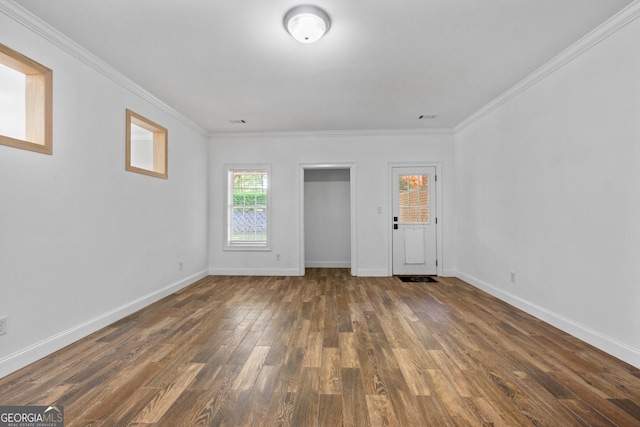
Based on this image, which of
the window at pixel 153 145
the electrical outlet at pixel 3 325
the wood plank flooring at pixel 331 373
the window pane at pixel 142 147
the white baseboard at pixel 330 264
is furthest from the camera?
the white baseboard at pixel 330 264

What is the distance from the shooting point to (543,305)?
319cm

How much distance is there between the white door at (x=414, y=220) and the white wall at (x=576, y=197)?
1305 millimetres

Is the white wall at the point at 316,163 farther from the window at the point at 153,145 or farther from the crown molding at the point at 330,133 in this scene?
the window at the point at 153,145

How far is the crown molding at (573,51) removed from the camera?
2281mm

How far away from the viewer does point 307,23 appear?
7.54ft

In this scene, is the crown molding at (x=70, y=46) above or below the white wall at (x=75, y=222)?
above

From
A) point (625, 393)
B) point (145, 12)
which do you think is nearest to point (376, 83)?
point (145, 12)

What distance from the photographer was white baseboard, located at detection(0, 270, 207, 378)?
2123 millimetres

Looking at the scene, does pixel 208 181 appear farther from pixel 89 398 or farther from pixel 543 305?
pixel 543 305

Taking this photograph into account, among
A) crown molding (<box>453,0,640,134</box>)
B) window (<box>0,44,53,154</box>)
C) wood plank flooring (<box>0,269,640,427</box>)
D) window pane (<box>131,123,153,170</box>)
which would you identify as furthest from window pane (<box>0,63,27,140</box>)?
crown molding (<box>453,0,640,134</box>)

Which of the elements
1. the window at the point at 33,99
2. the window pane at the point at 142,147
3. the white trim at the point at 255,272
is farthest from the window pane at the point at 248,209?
the window at the point at 33,99

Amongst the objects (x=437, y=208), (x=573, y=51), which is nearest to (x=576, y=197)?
(x=573, y=51)

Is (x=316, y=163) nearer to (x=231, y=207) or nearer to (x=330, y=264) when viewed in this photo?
(x=231, y=207)

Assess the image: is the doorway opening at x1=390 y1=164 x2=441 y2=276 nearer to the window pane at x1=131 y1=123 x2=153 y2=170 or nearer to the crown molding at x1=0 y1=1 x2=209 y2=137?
the crown molding at x1=0 y1=1 x2=209 y2=137
